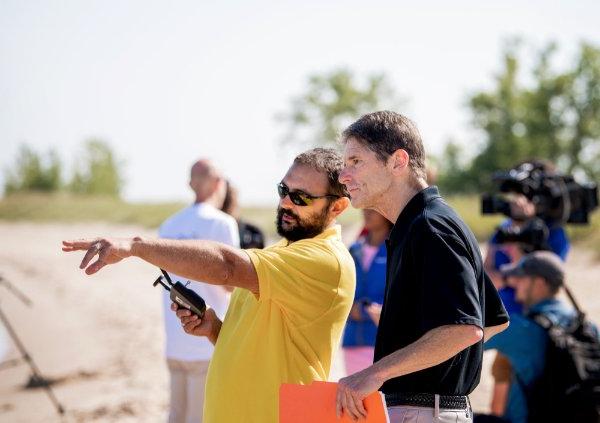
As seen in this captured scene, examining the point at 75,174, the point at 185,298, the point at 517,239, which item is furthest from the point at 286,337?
the point at 75,174

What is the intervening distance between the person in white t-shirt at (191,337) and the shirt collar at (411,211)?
7.14ft

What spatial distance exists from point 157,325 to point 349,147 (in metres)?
10.7

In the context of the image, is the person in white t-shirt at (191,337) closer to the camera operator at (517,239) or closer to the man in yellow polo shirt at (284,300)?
the man in yellow polo shirt at (284,300)

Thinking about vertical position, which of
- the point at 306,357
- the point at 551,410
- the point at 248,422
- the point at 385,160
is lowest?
the point at 551,410

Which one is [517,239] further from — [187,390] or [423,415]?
[423,415]

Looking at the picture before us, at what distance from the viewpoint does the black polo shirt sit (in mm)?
2283

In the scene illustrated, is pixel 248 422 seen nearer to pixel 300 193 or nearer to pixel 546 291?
pixel 300 193

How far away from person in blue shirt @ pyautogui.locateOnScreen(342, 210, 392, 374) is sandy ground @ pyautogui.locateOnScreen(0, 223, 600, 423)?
8.04 feet

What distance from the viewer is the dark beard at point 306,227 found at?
298 centimetres

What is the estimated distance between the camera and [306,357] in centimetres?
281

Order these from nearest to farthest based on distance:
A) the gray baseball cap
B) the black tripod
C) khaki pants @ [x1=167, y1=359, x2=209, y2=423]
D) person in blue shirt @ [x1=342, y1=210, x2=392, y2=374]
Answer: khaki pants @ [x1=167, y1=359, x2=209, y2=423] → person in blue shirt @ [x1=342, y1=210, x2=392, y2=374] → the gray baseball cap → the black tripod

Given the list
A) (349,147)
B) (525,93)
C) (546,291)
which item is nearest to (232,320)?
(349,147)

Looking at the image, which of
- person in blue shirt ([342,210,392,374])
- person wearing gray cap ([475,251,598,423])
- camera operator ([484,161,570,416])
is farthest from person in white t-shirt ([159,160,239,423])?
camera operator ([484,161,570,416])

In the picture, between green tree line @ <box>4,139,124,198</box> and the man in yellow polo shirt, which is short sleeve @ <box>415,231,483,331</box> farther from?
green tree line @ <box>4,139,124,198</box>
